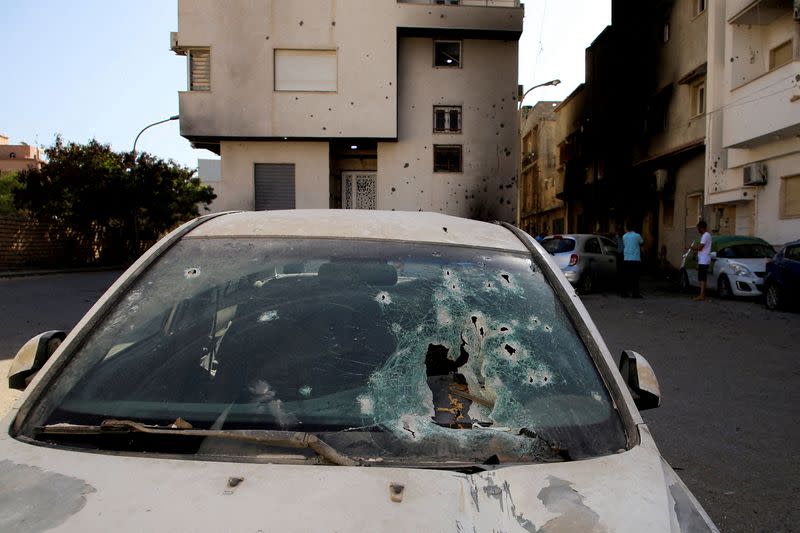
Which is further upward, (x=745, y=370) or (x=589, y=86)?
(x=589, y=86)

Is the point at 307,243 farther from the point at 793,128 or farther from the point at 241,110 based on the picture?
the point at 241,110

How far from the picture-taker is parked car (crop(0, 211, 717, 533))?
53.6 inches

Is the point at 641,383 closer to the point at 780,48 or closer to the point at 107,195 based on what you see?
the point at 780,48

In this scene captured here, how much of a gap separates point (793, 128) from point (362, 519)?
18.2 metres

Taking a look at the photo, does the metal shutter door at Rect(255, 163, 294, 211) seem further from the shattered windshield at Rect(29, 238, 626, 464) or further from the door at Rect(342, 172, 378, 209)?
the shattered windshield at Rect(29, 238, 626, 464)

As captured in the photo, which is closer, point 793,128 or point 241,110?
point 793,128

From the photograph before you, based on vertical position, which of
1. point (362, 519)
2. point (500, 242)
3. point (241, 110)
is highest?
point (241, 110)

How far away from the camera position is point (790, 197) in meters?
17.3

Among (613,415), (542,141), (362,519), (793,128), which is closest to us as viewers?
(362,519)

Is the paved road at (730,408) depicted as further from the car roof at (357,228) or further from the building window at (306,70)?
the building window at (306,70)

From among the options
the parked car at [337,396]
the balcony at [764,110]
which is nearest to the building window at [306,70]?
the balcony at [764,110]

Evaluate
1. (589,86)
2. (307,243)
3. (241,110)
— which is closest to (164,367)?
(307,243)

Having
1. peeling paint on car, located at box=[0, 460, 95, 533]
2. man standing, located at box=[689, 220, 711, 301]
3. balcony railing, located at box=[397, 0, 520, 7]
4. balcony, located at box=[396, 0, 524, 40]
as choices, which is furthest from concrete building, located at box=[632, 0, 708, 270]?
peeling paint on car, located at box=[0, 460, 95, 533]

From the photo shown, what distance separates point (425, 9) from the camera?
24.3 metres
